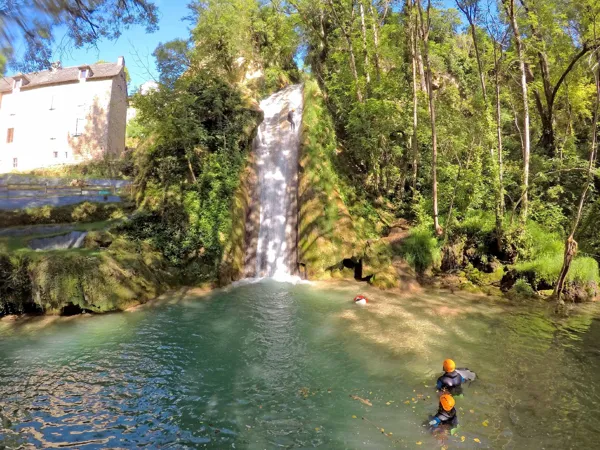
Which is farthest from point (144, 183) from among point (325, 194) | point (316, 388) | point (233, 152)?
point (316, 388)

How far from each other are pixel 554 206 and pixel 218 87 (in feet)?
55.5

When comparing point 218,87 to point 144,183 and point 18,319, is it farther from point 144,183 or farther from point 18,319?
point 18,319

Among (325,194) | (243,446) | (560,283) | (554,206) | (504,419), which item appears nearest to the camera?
(243,446)

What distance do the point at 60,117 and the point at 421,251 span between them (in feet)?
109

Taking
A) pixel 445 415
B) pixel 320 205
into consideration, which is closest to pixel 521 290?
pixel 320 205

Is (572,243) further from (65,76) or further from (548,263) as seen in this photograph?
(65,76)

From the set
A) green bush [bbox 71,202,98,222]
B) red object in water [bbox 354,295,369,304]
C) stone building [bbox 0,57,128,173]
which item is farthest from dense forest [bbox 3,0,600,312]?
stone building [bbox 0,57,128,173]

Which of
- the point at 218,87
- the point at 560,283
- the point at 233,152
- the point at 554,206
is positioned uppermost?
the point at 218,87

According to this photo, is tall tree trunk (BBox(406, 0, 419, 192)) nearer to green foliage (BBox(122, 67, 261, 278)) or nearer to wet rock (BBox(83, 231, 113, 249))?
green foliage (BBox(122, 67, 261, 278))

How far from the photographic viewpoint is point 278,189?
20.5 meters

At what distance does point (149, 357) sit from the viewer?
8883 mm

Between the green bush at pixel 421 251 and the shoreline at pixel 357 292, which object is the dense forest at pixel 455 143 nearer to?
the green bush at pixel 421 251

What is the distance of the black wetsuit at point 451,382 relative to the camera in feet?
A: 23.6

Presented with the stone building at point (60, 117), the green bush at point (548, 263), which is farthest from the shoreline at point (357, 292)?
the stone building at point (60, 117)
